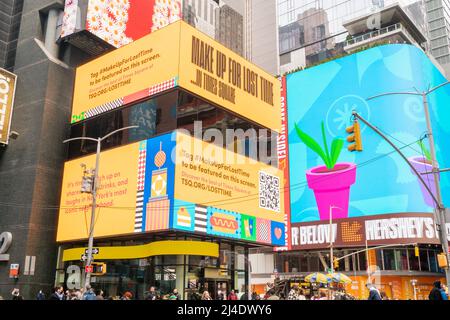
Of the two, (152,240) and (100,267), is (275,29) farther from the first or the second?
(100,267)

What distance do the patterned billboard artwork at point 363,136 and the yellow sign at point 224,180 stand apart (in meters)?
19.2

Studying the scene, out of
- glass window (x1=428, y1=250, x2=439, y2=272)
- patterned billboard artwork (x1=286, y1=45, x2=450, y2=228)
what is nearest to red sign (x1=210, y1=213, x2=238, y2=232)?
patterned billboard artwork (x1=286, y1=45, x2=450, y2=228)

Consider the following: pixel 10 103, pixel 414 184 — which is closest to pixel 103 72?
pixel 10 103

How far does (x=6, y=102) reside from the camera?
127 ft

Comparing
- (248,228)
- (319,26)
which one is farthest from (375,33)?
(248,228)

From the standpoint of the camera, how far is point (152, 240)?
31562 mm

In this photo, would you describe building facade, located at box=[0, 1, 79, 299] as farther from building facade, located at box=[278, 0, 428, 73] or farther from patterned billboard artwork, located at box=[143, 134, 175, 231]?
building facade, located at box=[278, 0, 428, 73]

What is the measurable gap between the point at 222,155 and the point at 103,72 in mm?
12255

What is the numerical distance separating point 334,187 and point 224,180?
30.9m

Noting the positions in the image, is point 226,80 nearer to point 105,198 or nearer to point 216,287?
point 105,198

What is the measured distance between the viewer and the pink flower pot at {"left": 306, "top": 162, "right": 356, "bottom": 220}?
5912 cm

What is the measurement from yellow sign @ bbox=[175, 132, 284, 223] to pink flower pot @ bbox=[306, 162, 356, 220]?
22785 millimetres

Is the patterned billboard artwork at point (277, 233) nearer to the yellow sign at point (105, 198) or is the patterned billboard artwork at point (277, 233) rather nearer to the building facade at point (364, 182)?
the yellow sign at point (105, 198)

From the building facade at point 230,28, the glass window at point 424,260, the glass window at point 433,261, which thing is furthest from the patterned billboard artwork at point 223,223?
the building facade at point 230,28
